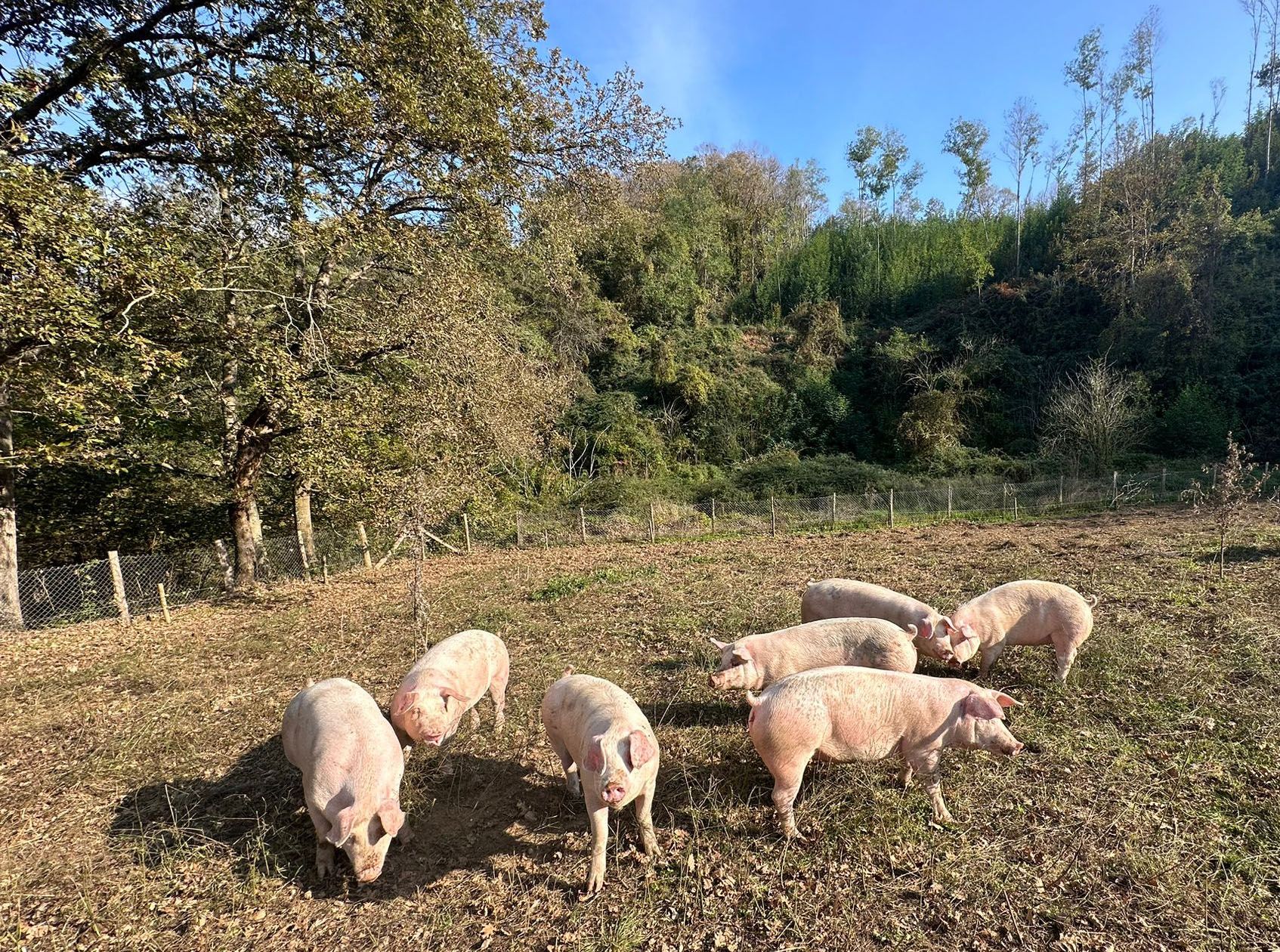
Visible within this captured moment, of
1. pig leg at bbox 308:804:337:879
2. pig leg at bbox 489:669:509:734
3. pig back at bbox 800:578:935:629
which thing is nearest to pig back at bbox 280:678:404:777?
pig leg at bbox 308:804:337:879

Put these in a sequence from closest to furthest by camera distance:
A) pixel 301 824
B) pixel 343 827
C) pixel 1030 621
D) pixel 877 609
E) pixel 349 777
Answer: pixel 343 827, pixel 349 777, pixel 301 824, pixel 1030 621, pixel 877 609

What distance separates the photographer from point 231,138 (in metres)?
A: 8.14

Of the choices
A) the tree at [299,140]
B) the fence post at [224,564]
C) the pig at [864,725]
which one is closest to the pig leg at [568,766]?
the pig at [864,725]

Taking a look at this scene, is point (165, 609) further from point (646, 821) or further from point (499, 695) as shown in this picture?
point (646, 821)

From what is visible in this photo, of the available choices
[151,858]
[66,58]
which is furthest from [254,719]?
[66,58]

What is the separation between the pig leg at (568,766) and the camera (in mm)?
4211

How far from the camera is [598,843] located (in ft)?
11.1

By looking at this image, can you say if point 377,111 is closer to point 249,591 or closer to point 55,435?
point 249,591

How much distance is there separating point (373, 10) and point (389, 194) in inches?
155

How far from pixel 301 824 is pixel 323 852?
0.71 metres

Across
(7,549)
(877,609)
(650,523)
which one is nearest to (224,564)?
(7,549)

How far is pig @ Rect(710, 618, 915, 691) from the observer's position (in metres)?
4.68

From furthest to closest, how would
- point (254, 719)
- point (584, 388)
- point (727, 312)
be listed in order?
point (727, 312), point (584, 388), point (254, 719)

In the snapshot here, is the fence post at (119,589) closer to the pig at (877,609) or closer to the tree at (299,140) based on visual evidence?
the tree at (299,140)
